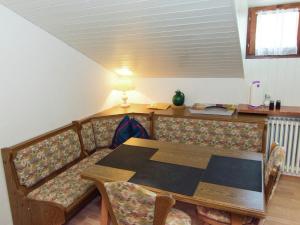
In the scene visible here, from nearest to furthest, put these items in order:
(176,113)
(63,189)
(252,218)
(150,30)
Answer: (252,218)
(63,189)
(150,30)
(176,113)

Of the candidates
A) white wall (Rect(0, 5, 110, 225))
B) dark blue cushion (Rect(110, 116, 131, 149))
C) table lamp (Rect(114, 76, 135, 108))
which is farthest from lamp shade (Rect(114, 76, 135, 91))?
dark blue cushion (Rect(110, 116, 131, 149))

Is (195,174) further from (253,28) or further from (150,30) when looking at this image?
(253,28)

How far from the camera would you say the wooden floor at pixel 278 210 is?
85.4 inches

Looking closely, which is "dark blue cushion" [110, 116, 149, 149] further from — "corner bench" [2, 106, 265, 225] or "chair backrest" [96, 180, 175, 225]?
"chair backrest" [96, 180, 175, 225]

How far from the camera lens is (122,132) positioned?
288cm

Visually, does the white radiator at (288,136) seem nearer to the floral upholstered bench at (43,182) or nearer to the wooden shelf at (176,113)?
the wooden shelf at (176,113)

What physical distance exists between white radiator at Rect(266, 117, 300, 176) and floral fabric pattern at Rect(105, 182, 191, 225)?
6.75ft

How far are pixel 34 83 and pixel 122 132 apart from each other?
1.10 metres

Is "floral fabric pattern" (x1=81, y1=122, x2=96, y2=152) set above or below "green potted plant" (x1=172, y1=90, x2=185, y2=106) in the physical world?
below

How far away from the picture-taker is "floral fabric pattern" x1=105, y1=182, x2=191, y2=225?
1269mm

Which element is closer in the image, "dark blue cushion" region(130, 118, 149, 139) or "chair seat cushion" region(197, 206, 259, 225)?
"chair seat cushion" region(197, 206, 259, 225)

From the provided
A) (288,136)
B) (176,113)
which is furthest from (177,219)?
(288,136)

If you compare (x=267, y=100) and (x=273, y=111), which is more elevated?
(x=267, y=100)

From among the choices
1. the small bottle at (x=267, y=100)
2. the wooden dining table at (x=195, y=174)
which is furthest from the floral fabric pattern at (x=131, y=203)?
the small bottle at (x=267, y=100)
